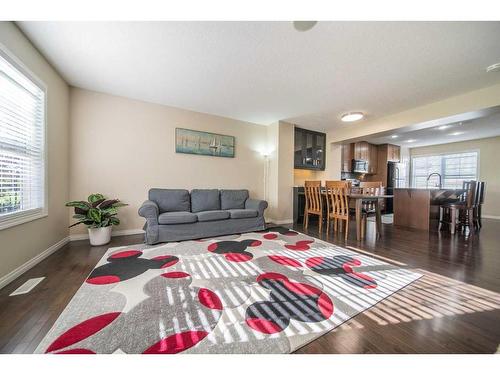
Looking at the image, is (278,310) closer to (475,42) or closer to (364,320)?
(364,320)

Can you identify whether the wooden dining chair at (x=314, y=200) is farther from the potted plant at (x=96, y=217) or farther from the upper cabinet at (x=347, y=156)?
the potted plant at (x=96, y=217)

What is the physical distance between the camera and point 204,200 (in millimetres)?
3445

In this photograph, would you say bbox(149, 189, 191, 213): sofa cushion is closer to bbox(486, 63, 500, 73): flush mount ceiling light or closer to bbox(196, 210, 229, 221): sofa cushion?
bbox(196, 210, 229, 221): sofa cushion

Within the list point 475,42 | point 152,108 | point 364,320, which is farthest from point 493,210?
point 152,108

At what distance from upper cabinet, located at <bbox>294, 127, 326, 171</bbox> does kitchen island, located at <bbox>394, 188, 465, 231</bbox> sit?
6.23 ft

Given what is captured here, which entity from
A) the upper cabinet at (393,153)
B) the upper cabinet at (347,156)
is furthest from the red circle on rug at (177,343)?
the upper cabinet at (393,153)

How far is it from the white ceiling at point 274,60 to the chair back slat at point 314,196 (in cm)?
152

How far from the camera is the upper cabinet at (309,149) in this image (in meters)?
4.70

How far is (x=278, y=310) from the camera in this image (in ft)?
4.11

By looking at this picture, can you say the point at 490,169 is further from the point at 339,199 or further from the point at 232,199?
the point at 232,199

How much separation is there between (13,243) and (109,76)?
88.1 inches

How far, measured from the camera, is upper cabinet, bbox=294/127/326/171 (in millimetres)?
4703

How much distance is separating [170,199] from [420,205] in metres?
4.97

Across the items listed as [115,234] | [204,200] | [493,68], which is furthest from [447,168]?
[115,234]
